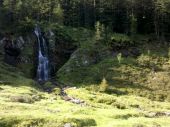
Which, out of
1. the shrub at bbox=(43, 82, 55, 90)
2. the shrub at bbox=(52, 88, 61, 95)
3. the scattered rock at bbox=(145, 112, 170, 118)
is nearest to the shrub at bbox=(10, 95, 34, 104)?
the shrub at bbox=(52, 88, 61, 95)

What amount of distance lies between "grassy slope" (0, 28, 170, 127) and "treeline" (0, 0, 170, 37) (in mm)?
9825

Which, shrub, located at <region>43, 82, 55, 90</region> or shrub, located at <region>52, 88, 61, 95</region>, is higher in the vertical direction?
shrub, located at <region>52, 88, 61, 95</region>

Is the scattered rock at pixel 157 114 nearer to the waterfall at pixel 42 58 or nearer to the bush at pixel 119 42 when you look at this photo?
the waterfall at pixel 42 58

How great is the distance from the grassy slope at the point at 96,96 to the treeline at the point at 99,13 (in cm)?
983

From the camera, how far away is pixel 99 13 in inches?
5591

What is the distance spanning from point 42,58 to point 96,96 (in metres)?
35.5

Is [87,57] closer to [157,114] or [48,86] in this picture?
[48,86]

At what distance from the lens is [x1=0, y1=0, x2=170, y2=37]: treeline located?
132 m

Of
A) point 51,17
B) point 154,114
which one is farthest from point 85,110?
point 51,17

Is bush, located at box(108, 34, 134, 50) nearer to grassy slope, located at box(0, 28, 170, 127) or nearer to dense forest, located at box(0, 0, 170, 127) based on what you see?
dense forest, located at box(0, 0, 170, 127)

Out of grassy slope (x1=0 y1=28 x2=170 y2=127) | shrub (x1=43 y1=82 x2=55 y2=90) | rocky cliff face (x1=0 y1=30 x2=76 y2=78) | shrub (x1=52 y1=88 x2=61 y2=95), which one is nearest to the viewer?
grassy slope (x1=0 y1=28 x2=170 y2=127)

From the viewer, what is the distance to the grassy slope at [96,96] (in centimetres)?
5584

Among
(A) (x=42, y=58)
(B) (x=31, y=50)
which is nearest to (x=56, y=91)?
(A) (x=42, y=58)

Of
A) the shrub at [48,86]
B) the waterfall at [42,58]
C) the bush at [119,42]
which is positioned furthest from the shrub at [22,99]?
the bush at [119,42]
